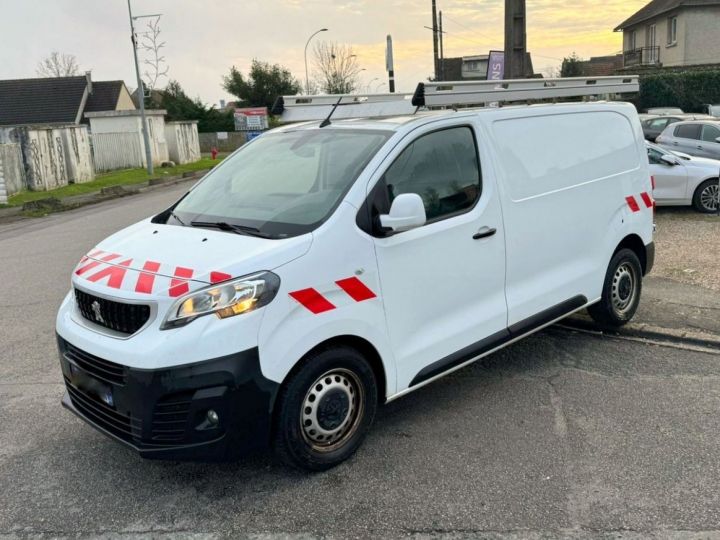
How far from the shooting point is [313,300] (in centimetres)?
Answer: 331

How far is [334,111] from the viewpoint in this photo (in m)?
4.63

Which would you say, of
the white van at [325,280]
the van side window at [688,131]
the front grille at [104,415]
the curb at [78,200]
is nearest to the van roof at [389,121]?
the white van at [325,280]

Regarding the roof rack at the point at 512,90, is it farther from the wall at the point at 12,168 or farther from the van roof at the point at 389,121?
the wall at the point at 12,168

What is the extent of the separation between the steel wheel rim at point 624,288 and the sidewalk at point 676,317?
0.24 metres

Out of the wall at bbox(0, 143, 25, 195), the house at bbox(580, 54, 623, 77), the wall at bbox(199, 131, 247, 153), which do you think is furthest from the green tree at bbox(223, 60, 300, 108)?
the wall at bbox(0, 143, 25, 195)

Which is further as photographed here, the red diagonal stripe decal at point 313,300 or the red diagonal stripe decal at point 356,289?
the red diagonal stripe decal at point 356,289

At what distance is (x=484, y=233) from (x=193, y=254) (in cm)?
185

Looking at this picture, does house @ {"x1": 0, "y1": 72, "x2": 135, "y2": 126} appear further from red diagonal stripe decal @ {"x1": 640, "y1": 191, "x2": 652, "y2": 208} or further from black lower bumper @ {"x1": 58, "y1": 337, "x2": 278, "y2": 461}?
black lower bumper @ {"x1": 58, "y1": 337, "x2": 278, "y2": 461}

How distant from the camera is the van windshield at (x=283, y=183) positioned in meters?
3.65

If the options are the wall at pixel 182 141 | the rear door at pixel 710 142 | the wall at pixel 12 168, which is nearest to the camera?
the rear door at pixel 710 142

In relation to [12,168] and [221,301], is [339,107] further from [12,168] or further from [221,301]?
[12,168]

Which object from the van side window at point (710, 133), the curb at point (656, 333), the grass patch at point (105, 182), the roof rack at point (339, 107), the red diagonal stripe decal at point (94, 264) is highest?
the roof rack at point (339, 107)

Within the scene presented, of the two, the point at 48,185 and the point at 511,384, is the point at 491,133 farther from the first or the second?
the point at 48,185

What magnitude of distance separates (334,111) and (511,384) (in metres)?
2.34
